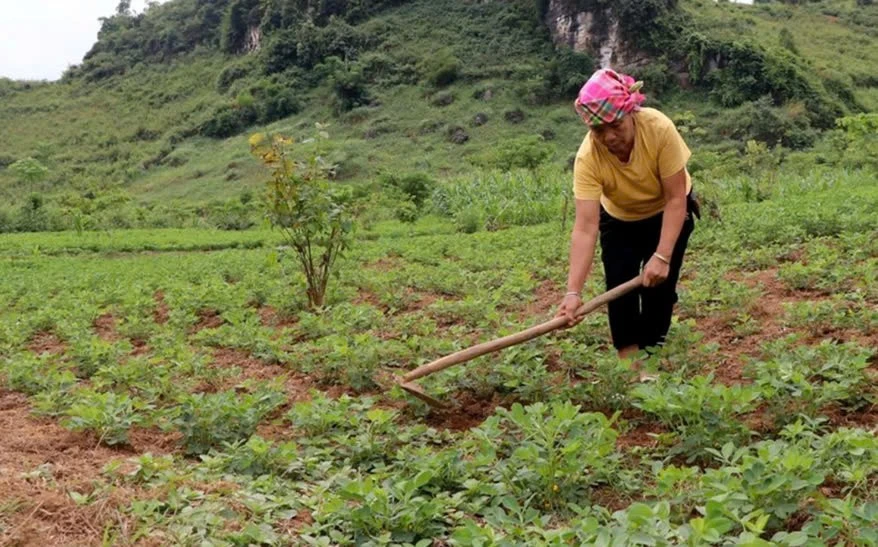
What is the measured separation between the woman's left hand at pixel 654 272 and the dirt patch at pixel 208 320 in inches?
179

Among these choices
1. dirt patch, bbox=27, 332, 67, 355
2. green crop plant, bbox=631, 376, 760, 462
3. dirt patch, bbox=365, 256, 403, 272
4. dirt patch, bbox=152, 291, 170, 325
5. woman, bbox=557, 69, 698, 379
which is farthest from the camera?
dirt patch, bbox=365, 256, 403, 272

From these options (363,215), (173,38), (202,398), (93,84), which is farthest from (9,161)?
(202,398)

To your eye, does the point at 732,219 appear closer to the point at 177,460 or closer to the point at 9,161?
the point at 177,460

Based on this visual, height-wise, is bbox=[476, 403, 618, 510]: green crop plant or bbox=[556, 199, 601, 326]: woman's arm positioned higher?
bbox=[556, 199, 601, 326]: woman's arm

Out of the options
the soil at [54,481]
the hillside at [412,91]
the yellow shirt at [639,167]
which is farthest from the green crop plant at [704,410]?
the hillside at [412,91]

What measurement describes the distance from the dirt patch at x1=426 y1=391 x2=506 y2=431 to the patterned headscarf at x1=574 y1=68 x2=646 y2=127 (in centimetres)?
154

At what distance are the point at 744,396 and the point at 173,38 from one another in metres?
74.5

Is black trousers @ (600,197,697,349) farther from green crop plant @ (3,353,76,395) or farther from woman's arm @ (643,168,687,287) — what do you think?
green crop plant @ (3,353,76,395)

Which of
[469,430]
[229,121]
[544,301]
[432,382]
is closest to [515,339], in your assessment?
[469,430]

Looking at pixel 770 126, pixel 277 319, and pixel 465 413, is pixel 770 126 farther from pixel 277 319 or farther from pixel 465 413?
pixel 465 413

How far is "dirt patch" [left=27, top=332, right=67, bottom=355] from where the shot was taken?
642 cm

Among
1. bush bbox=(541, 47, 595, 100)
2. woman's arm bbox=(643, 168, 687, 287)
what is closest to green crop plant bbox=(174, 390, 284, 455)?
woman's arm bbox=(643, 168, 687, 287)

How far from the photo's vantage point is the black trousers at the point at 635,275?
410 centimetres

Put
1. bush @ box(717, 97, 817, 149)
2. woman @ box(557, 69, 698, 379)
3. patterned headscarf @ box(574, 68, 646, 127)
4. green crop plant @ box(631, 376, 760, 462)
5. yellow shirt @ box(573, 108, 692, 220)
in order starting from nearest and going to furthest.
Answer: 1. green crop plant @ box(631, 376, 760, 462)
2. patterned headscarf @ box(574, 68, 646, 127)
3. woman @ box(557, 69, 698, 379)
4. yellow shirt @ box(573, 108, 692, 220)
5. bush @ box(717, 97, 817, 149)
